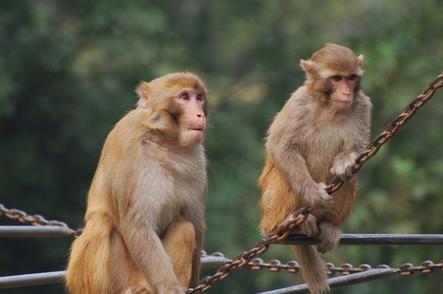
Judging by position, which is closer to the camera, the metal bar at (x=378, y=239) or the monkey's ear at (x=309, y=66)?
the metal bar at (x=378, y=239)

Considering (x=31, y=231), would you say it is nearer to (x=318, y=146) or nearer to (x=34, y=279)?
(x=34, y=279)

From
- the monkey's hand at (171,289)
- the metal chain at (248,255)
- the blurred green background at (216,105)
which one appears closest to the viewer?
the metal chain at (248,255)

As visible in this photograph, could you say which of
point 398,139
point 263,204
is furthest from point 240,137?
point 263,204

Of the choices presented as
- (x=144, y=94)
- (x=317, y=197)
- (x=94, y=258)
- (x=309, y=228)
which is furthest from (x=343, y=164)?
(x=94, y=258)

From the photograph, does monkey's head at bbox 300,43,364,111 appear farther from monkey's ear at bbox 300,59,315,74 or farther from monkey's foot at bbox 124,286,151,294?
monkey's foot at bbox 124,286,151,294

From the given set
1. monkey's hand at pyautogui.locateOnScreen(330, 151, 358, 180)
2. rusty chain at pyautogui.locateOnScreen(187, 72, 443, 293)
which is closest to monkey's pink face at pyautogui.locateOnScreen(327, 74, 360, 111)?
monkey's hand at pyautogui.locateOnScreen(330, 151, 358, 180)

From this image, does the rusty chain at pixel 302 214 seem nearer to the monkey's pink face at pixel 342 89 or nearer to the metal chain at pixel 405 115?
the metal chain at pixel 405 115

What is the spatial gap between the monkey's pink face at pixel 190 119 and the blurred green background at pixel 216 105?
26.2ft

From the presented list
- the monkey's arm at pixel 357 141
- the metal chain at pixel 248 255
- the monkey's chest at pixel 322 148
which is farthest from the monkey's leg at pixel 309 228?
the metal chain at pixel 248 255

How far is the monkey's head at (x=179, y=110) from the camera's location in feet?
27.6

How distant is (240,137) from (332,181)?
16634 millimetres

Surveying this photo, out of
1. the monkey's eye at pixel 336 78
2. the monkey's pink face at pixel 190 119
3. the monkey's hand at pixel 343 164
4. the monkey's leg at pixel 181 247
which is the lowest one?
the monkey's leg at pixel 181 247

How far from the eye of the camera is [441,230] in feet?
53.9

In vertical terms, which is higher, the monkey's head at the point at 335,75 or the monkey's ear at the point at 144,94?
the monkey's head at the point at 335,75
